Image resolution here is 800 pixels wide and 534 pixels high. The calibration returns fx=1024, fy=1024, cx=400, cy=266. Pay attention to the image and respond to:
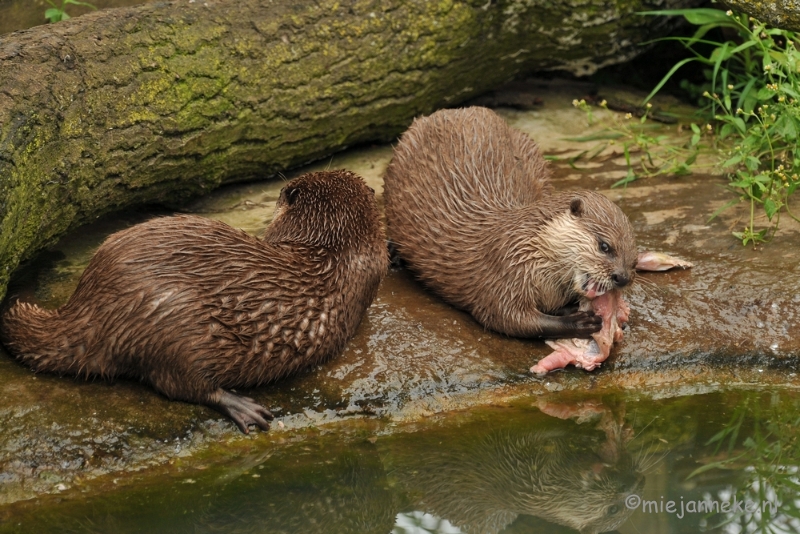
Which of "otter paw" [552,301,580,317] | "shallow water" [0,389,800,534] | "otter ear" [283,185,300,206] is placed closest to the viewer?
"shallow water" [0,389,800,534]

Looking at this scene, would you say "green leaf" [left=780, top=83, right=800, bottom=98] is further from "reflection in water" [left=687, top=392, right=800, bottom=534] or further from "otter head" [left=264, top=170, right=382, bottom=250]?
"otter head" [left=264, top=170, right=382, bottom=250]

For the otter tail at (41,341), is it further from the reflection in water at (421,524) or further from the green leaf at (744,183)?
the green leaf at (744,183)

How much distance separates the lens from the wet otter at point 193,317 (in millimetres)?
3477

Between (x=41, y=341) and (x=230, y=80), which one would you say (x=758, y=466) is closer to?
(x=41, y=341)

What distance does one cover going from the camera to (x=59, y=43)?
13.2 ft

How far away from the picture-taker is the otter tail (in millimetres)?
3557

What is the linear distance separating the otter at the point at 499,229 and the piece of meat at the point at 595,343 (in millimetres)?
37

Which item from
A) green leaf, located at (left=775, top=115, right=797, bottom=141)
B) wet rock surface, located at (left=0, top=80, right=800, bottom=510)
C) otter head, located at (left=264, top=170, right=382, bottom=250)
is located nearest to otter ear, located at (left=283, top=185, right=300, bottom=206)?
otter head, located at (left=264, top=170, right=382, bottom=250)

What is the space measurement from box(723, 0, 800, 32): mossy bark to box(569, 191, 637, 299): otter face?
44.3 inches

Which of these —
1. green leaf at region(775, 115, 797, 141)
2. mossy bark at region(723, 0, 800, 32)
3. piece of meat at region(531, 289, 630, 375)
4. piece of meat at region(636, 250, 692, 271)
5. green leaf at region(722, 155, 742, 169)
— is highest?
mossy bark at region(723, 0, 800, 32)

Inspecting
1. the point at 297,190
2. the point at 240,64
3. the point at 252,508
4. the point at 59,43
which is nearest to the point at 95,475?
the point at 252,508

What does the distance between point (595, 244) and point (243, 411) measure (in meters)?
1.50

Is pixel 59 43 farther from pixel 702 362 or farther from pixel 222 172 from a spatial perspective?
pixel 702 362

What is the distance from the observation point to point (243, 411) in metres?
3.59
